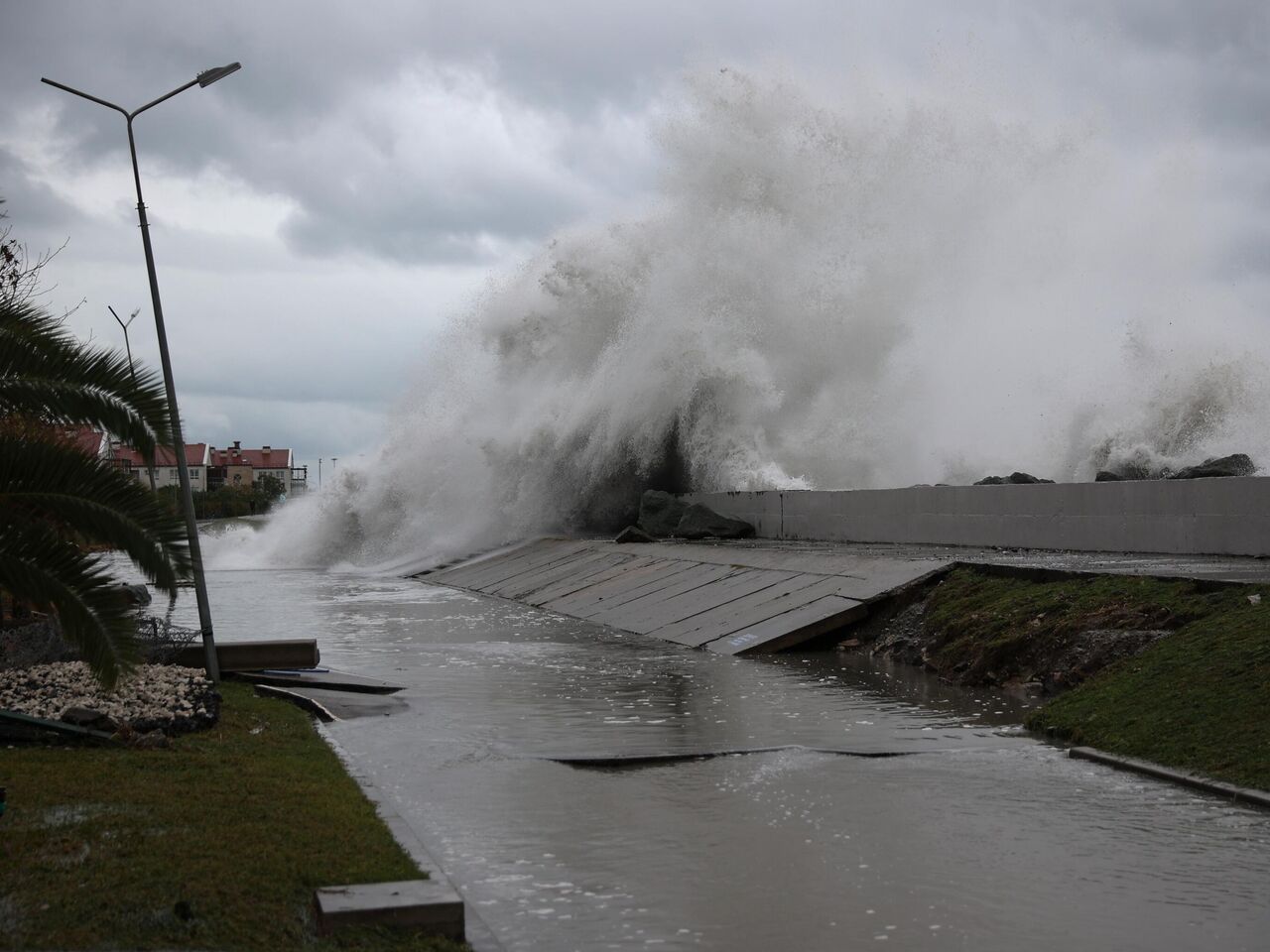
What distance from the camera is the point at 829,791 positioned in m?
8.54

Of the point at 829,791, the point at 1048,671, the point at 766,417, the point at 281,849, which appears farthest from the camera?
the point at 766,417

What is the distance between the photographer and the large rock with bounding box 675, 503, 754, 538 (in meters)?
29.5

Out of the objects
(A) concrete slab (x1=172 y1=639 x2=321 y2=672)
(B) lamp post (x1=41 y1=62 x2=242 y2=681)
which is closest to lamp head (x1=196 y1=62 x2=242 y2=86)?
(B) lamp post (x1=41 y1=62 x2=242 y2=681)

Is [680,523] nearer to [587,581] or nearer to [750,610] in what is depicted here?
[587,581]

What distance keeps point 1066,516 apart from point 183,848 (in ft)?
50.3

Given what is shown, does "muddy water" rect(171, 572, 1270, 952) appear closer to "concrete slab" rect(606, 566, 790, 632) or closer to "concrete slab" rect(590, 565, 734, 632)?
"concrete slab" rect(606, 566, 790, 632)

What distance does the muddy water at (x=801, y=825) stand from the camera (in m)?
5.79

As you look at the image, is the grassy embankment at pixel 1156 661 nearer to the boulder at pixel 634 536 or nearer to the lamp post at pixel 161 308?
the lamp post at pixel 161 308

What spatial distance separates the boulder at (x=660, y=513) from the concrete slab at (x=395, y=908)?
85.0ft

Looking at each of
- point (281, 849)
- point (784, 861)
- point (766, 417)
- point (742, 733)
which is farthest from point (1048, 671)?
point (766, 417)

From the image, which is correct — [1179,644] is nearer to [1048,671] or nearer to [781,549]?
[1048,671]

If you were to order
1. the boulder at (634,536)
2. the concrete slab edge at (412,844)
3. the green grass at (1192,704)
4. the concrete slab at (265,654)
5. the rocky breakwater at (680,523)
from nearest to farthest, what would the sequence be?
the concrete slab edge at (412,844) < the green grass at (1192,704) < the concrete slab at (265,654) < the rocky breakwater at (680,523) < the boulder at (634,536)

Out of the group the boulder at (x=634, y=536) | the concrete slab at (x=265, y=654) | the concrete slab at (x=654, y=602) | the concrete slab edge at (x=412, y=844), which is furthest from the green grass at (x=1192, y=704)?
the boulder at (x=634, y=536)

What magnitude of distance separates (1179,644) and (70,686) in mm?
9006
